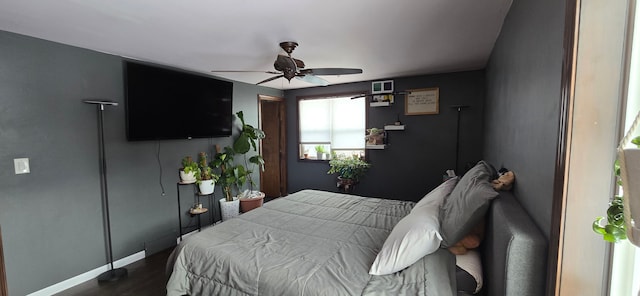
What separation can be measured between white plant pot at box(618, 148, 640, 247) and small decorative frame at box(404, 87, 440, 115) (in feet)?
12.1

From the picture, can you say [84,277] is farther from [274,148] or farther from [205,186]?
[274,148]

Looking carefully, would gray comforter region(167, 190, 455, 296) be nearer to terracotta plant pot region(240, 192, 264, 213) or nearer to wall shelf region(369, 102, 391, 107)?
terracotta plant pot region(240, 192, 264, 213)

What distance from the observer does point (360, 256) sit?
169 cm

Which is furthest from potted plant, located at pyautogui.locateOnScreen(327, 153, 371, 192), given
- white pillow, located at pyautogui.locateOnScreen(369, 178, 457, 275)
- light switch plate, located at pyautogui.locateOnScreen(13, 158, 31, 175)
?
light switch plate, located at pyautogui.locateOnScreen(13, 158, 31, 175)

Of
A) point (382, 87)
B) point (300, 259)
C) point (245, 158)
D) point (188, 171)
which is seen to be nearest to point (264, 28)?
point (300, 259)

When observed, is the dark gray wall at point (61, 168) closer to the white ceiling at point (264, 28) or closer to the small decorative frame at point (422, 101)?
the white ceiling at point (264, 28)

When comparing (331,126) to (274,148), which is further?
(274,148)

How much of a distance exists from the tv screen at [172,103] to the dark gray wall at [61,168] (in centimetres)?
15

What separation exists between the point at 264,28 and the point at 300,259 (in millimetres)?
1781

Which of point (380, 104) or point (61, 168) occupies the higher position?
point (380, 104)

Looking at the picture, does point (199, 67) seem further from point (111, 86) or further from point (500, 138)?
point (500, 138)

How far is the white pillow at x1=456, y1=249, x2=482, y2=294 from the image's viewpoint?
1.39 meters

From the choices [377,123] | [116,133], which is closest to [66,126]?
[116,133]

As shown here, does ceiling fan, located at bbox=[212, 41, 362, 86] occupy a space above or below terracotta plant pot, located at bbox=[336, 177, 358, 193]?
above
